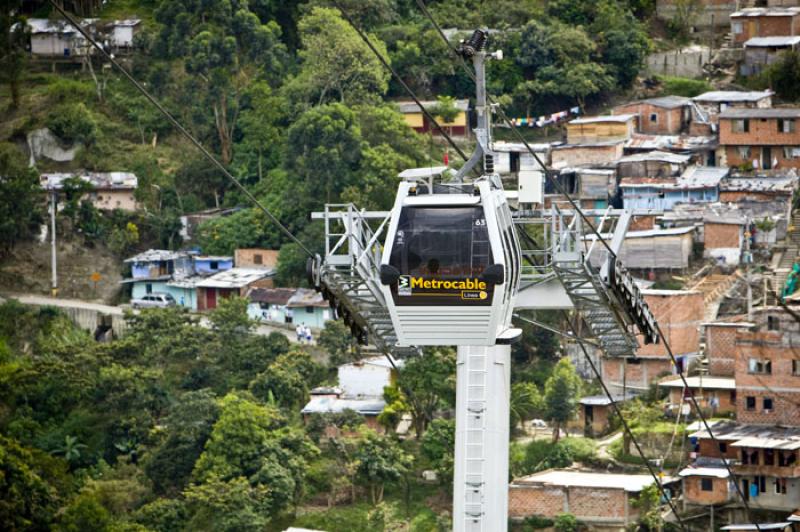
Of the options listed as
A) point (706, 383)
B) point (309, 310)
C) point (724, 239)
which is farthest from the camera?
point (309, 310)

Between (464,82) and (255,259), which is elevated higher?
(464,82)

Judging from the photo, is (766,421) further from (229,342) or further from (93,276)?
(93,276)

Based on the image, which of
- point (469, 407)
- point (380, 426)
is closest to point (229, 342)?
point (380, 426)

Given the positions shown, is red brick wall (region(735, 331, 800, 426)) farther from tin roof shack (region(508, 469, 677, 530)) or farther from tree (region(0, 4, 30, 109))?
tree (region(0, 4, 30, 109))

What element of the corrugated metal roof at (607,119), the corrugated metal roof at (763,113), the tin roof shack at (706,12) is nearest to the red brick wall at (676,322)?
the corrugated metal roof at (763,113)

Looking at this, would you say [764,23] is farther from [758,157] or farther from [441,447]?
[441,447]

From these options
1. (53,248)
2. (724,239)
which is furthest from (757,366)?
(53,248)

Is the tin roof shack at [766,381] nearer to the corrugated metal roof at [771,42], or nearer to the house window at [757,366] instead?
the house window at [757,366]
